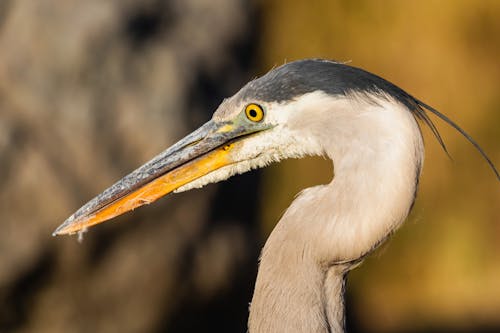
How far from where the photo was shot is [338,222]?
172 centimetres

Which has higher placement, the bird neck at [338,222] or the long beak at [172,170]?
the long beak at [172,170]

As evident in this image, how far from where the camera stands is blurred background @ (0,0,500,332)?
331cm

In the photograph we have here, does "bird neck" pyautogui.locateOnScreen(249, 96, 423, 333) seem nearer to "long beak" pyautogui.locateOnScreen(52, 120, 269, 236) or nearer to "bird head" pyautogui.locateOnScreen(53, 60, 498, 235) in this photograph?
"bird head" pyautogui.locateOnScreen(53, 60, 498, 235)

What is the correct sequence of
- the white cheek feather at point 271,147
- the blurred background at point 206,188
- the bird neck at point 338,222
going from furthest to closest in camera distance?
1. the blurred background at point 206,188
2. the white cheek feather at point 271,147
3. the bird neck at point 338,222

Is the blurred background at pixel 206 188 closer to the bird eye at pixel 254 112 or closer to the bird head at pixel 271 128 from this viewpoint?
the bird head at pixel 271 128

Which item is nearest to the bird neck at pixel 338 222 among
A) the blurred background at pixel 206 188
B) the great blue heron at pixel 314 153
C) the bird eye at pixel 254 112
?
the great blue heron at pixel 314 153

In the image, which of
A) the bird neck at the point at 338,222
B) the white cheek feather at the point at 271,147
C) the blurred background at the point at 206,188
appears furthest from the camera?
the blurred background at the point at 206,188

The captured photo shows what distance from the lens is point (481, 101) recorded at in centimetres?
423

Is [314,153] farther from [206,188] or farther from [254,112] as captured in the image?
[206,188]

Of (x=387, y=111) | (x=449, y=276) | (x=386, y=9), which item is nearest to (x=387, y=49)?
(x=386, y=9)

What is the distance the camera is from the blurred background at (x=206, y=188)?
3309 millimetres

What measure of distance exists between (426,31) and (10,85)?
2072 millimetres

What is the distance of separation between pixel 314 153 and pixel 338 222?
20 centimetres

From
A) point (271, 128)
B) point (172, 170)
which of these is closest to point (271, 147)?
point (271, 128)
